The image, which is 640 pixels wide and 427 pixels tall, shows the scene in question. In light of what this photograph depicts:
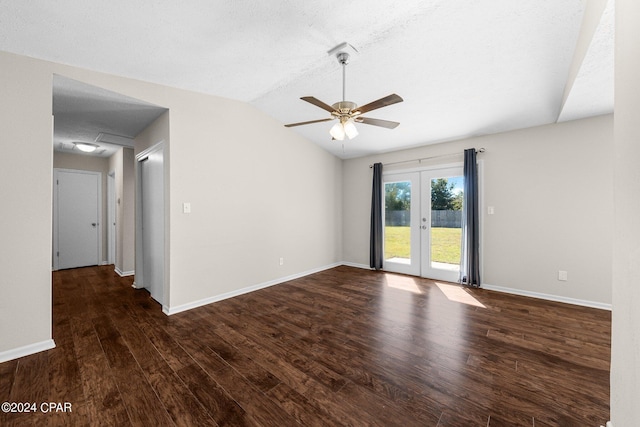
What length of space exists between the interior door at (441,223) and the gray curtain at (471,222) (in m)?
0.20

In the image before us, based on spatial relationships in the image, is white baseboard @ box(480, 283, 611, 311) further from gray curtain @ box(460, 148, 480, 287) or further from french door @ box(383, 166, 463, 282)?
french door @ box(383, 166, 463, 282)

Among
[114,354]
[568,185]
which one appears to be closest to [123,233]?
[114,354]

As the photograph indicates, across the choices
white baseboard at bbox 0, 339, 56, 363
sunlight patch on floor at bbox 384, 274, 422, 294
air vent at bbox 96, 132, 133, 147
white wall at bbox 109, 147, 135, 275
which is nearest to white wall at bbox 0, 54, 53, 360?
white baseboard at bbox 0, 339, 56, 363

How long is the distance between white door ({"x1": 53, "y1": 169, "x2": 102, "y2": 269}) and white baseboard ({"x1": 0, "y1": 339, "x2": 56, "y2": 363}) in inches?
166

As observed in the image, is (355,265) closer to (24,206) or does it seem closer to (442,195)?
(442,195)

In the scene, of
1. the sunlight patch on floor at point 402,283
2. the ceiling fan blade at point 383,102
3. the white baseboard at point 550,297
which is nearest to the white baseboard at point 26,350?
the ceiling fan blade at point 383,102

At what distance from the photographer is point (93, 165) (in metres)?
5.64

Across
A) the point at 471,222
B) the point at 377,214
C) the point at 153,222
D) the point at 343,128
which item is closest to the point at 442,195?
the point at 471,222

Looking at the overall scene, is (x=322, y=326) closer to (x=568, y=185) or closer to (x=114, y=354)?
(x=114, y=354)

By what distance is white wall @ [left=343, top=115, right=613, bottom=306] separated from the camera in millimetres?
3182

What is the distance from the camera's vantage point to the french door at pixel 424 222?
4.35 meters

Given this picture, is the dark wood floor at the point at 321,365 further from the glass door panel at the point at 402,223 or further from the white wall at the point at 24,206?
the glass door panel at the point at 402,223

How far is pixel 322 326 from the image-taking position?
2.67 m

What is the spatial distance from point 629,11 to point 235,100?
146 inches
